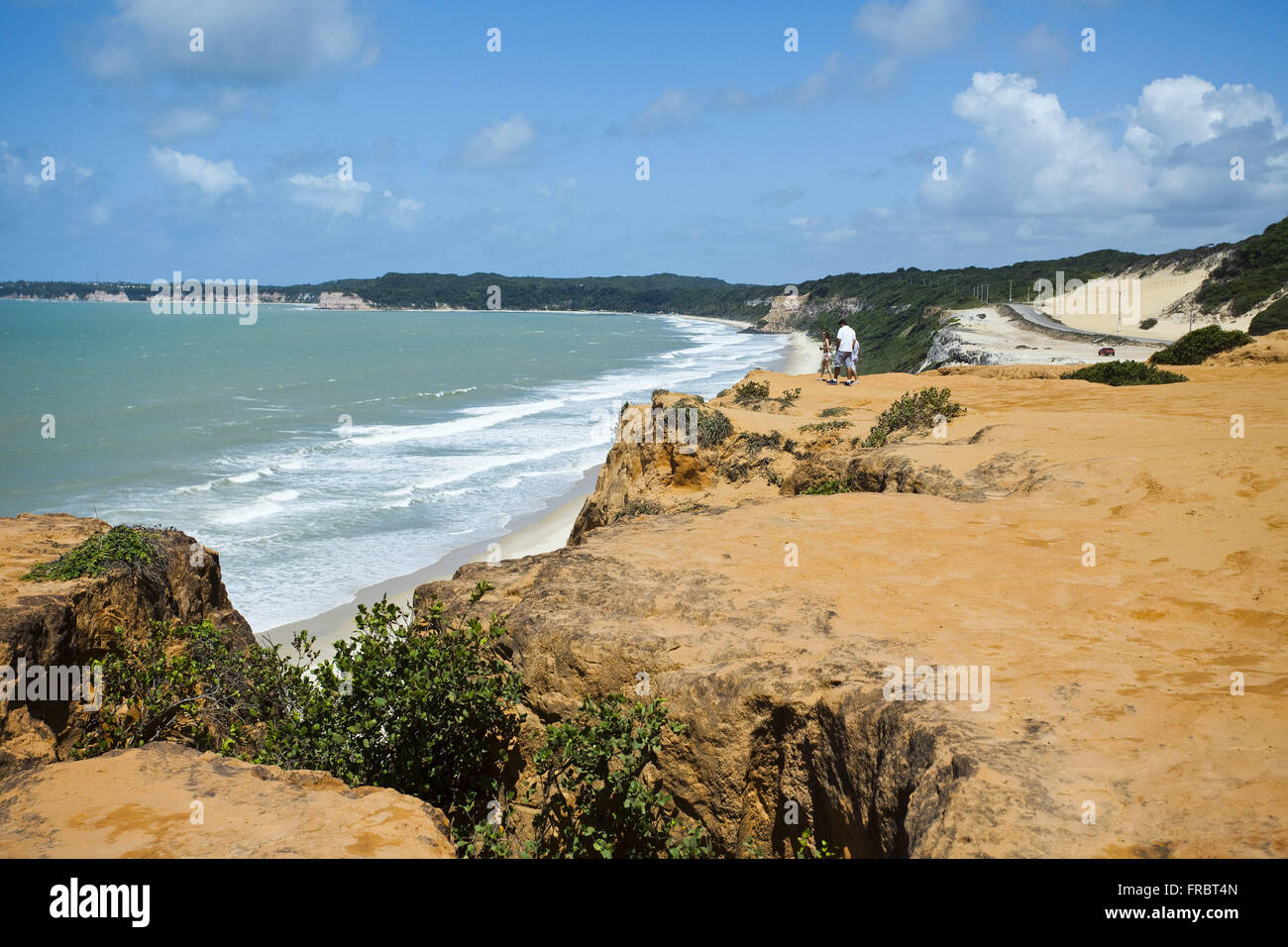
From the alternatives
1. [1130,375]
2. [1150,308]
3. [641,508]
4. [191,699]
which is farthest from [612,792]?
[1150,308]

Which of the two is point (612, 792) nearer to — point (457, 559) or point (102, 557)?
point (102, 557)

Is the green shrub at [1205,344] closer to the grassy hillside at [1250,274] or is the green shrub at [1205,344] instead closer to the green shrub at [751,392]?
the green shrub at [751,392]

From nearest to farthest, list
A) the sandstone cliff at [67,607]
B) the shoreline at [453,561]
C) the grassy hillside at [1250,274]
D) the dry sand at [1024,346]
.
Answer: the sandstone cliff at [67,607] < the shoreline at [453,561] < the dry sand at [1024,346] < the grassy hillside at [1250,274]

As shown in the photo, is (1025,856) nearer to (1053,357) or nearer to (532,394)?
(1053,357)

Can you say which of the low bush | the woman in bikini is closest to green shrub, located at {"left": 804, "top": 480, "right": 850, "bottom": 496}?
the low bush

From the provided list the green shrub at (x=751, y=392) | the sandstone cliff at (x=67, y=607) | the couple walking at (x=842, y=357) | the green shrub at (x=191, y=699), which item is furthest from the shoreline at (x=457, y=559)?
the couple walking at (x=842, y=357)

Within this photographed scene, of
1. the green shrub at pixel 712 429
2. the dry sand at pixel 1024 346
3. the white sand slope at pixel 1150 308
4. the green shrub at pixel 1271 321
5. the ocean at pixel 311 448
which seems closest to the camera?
the green shrub at pixel 712 429

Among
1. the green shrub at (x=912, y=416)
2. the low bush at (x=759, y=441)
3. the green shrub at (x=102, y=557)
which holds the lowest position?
the green shrub at (x=102, y=557)

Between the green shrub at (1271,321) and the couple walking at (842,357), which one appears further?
the green shrub at (1271,321)
